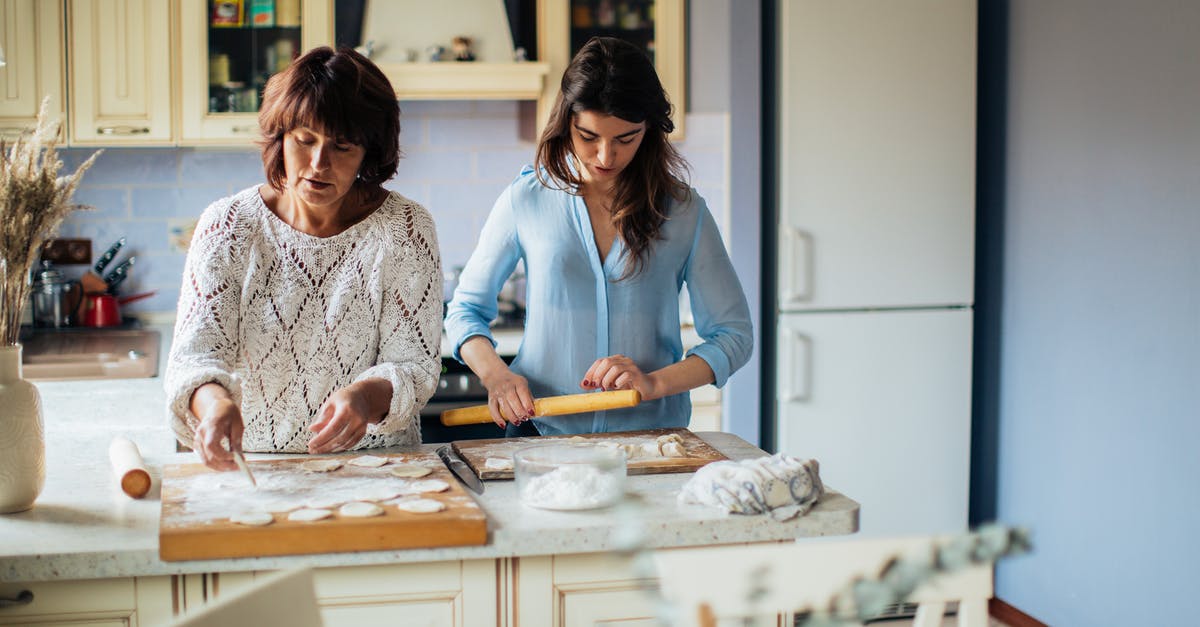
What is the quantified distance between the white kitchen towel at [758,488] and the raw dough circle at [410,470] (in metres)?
0.37

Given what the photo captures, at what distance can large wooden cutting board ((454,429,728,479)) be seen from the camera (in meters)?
1.77

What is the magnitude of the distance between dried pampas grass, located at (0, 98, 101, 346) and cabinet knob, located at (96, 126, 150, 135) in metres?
2.01

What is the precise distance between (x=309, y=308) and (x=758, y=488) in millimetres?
757

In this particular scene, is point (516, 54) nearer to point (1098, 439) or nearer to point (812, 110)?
point (812, 110)

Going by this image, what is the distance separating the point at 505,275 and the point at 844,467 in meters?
1.68

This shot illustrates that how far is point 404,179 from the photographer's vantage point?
153 inches

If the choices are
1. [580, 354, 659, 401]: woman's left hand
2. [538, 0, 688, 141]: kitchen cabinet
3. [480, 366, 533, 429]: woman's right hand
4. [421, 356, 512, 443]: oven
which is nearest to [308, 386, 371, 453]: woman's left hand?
[480, 366, 533, 429]: woman's right hand

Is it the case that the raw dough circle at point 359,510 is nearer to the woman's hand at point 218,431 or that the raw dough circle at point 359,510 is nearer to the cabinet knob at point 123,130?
the woman's hand at point 218,431

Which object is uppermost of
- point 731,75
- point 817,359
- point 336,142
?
point 731,75

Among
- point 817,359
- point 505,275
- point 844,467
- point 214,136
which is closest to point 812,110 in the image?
point 817,359

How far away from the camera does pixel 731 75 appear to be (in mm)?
3453

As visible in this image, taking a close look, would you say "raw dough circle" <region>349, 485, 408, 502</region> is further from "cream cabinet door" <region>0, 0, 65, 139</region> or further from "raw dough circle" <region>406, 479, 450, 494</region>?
"cream cabinet door" <region>0, 0, 65, 139</region>

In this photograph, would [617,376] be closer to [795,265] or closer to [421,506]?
[421,506]

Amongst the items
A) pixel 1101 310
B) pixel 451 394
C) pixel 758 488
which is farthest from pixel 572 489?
pixel 1101 310
